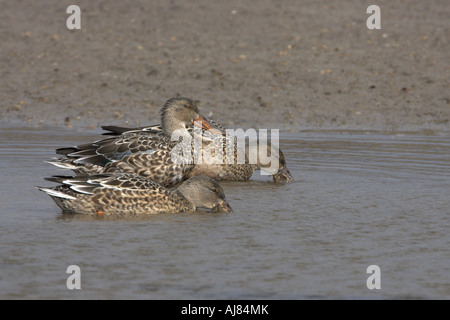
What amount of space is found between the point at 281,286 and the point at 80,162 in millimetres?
4287

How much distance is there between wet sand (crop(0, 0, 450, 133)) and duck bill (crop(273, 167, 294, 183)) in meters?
3.28

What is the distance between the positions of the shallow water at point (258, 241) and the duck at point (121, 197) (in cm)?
13

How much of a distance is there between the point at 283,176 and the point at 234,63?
21.4 ft

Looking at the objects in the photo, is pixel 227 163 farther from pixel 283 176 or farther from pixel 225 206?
pixel 225 206

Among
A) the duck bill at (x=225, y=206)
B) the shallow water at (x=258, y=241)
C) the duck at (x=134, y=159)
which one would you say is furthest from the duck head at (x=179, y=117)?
the duck bill at (x=225, y=206)

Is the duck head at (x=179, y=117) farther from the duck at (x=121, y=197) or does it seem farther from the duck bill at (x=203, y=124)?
the duck at (x=121, y=197)

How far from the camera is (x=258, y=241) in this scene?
23.8 ft

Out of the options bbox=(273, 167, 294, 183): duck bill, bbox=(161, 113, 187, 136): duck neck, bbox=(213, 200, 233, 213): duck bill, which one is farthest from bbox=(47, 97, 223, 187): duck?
bbox=(213, 200, 233, 213): duck bill

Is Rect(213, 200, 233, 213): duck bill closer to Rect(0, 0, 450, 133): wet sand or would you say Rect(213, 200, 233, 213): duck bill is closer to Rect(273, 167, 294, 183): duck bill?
Rect(273, 167, 294, 183): duck bill

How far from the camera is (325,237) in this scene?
24.3 feet
